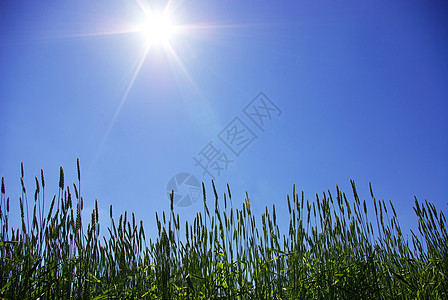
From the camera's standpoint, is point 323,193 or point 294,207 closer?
point 294,207

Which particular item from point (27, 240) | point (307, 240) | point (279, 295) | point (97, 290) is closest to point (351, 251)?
point (307, 240)

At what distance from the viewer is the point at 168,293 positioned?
1730 millimetres

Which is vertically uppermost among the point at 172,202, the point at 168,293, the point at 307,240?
the point at 172,202

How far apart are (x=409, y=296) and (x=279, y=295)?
942 mm

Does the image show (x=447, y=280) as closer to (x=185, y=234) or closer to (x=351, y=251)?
(x=351, y=251)

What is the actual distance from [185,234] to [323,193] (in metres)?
1.17

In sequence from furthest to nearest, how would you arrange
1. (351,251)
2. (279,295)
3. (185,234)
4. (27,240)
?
(351,251)
(185,234)
(27,240)
(279,295)

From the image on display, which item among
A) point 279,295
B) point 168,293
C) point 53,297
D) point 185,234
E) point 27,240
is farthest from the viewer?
point 185,234

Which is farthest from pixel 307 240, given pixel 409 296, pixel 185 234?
pixel 185 234

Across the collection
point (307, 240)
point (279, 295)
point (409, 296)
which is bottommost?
point (409, 296)

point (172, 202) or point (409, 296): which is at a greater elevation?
point (172, 202)

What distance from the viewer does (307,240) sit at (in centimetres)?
221

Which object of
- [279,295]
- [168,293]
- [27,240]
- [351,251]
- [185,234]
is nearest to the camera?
[168,293]

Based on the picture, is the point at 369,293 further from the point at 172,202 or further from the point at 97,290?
the point at 97,290
